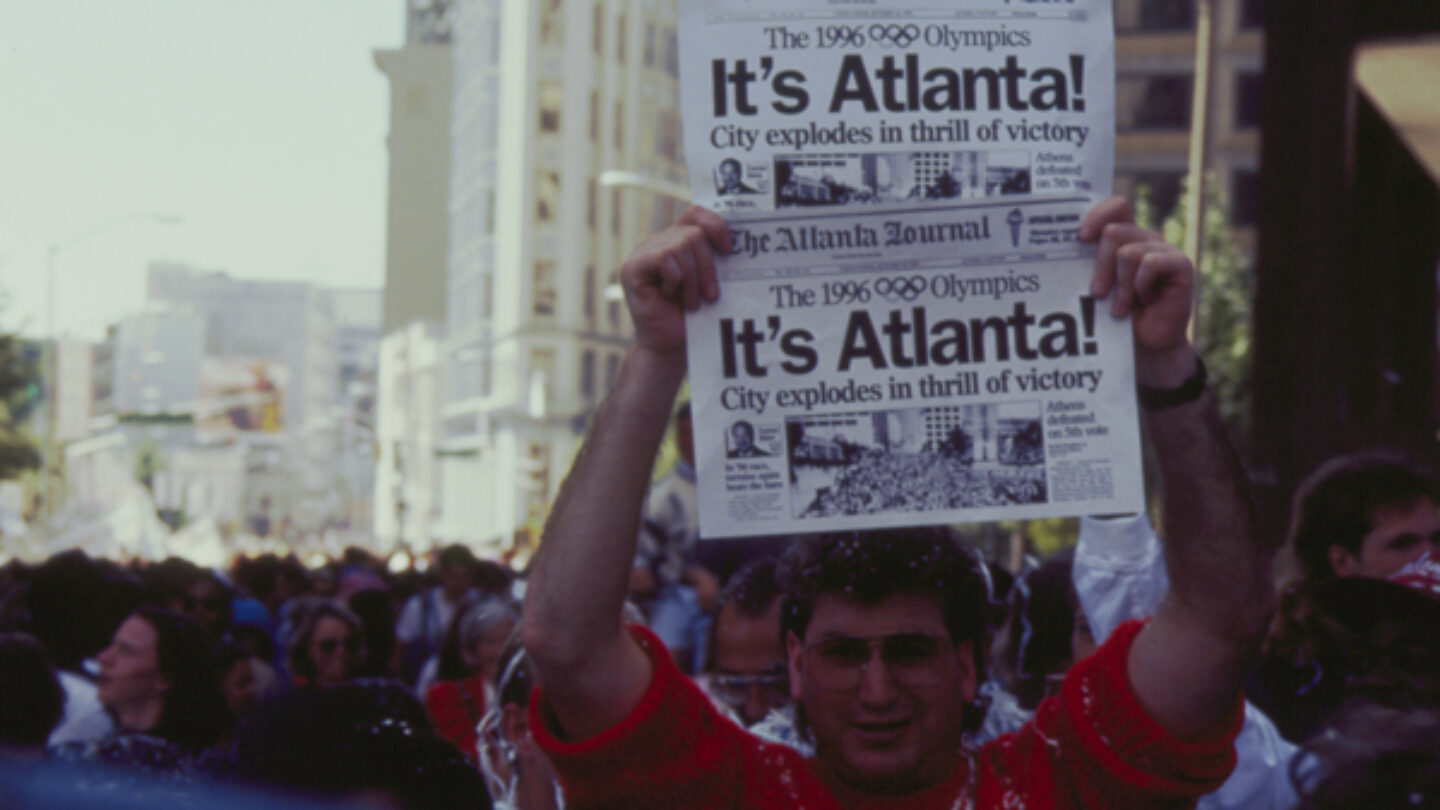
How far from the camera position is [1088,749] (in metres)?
2.41

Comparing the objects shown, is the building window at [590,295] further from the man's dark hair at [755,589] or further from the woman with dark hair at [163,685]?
the man's dark hair at [755,589]

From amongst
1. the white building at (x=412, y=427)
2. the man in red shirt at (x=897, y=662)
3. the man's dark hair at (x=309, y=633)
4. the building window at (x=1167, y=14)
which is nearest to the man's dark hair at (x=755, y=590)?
the man in red shirt at (x=897, y=662)

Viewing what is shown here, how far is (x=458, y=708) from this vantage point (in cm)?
598

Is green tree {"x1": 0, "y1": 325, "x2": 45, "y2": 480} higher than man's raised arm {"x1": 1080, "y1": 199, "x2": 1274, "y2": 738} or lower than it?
higher

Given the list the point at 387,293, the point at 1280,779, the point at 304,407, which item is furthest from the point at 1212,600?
the point at 304,407

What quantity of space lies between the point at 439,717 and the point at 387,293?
10609 centimetres

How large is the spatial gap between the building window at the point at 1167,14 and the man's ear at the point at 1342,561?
165 ft

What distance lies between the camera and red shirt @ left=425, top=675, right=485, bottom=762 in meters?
5.80

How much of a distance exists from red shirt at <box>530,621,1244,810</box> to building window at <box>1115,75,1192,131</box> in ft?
169

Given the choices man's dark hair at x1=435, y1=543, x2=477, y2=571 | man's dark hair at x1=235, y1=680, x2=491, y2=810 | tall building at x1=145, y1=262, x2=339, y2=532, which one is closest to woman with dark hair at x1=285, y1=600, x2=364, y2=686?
man's dark hair at x1=235, y1=680, x2=491, y2=810

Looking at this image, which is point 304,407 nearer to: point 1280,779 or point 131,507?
point 131,507

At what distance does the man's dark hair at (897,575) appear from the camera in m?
2.61

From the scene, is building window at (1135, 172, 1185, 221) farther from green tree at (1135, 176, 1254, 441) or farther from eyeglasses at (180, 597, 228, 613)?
eyeglasses at (180, 597, 228, 613)

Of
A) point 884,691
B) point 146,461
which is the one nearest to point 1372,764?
point 884,691
